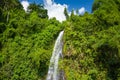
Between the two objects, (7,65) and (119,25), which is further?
(7,65)

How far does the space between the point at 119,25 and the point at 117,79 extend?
14.9 feet

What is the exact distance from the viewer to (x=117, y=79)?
2231 centimetres

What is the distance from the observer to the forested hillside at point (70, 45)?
75.0ft

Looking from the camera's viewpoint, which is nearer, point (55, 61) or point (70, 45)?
point (70, 45)

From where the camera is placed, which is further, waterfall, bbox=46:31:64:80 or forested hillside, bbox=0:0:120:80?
waterfall, bbox=46:31:64:80

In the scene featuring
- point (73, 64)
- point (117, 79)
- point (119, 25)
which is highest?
point (119, 25)

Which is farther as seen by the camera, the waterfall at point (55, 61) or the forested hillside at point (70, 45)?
the waterfall at point (55, 61)

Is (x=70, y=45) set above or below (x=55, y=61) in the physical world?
above

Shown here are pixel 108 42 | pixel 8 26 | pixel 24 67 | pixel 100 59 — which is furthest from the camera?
pixel 8 26

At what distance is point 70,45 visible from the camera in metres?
24.7

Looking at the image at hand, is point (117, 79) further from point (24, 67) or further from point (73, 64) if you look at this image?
point (24, 67)

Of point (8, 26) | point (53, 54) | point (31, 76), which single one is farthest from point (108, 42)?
point (8, 26)

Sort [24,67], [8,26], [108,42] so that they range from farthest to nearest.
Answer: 1. [8,26]
2. [24,67]
3. [108,42]

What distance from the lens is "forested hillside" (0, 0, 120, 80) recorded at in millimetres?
22859
